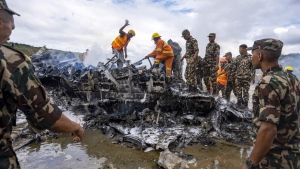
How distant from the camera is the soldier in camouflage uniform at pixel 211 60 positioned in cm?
766

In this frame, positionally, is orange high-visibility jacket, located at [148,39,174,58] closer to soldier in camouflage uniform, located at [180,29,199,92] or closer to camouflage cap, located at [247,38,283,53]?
soldier in camouflage uniform, located at [180,29,199,92]

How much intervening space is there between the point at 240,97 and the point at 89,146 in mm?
4956

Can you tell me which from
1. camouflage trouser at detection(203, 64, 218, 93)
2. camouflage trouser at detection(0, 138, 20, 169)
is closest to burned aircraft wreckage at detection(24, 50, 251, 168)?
camouflage trouser at detection(203, 64, 218, 93)

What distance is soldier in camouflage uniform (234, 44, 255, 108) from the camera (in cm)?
716

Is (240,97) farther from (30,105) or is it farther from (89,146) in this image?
(30,105)

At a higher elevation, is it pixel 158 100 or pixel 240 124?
pixel 158 100

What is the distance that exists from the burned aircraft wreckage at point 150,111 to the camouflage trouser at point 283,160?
2.77 m

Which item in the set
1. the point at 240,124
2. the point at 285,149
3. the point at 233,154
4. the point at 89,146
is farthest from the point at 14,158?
the point at 240,124

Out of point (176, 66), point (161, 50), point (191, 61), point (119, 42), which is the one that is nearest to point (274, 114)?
point (191, 61)

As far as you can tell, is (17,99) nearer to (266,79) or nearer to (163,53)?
(266,79)

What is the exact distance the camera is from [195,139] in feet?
16.8

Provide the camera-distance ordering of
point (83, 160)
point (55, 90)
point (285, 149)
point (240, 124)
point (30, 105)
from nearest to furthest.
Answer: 1. point (30, 105)
2. point (285, 149)
3. point (83, 160)
4. point (240, 124)
5. point (55, 90)

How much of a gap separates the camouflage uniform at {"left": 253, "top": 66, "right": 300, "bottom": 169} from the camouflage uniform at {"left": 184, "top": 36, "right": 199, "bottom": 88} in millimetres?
5673

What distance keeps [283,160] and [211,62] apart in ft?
20.3
